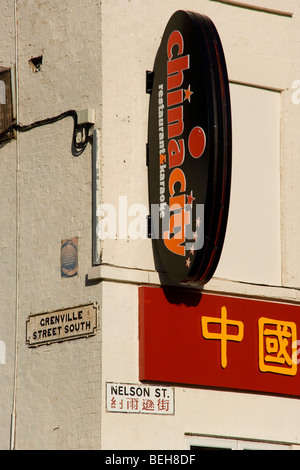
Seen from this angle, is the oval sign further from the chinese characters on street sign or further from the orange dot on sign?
the chinese characters on street sign

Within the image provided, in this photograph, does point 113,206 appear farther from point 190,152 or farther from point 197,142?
point 197,142

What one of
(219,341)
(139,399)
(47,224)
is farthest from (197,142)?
(139,399)

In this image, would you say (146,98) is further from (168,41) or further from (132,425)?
(132,425)

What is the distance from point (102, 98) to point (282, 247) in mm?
3751

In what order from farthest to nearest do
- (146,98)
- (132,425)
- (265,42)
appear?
(265,42) < (146,98) < (132,425)

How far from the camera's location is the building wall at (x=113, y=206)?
1692 cm

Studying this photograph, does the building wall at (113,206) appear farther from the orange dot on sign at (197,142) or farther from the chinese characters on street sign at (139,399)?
the orange dot on sign at (197,142)

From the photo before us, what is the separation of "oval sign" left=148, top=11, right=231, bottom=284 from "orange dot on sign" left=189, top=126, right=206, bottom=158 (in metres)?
0.01

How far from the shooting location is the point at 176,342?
17.3 meters

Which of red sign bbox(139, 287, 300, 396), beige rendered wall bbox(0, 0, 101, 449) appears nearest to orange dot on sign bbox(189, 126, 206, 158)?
beige rendered wall bbox(0, 0, 101, 449)

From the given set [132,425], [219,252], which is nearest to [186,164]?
[219,252]

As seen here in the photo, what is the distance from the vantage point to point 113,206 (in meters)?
17.2

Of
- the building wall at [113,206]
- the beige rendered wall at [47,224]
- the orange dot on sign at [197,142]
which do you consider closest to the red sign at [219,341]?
the building wall at [113,206]

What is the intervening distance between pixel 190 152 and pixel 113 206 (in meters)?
1.35
